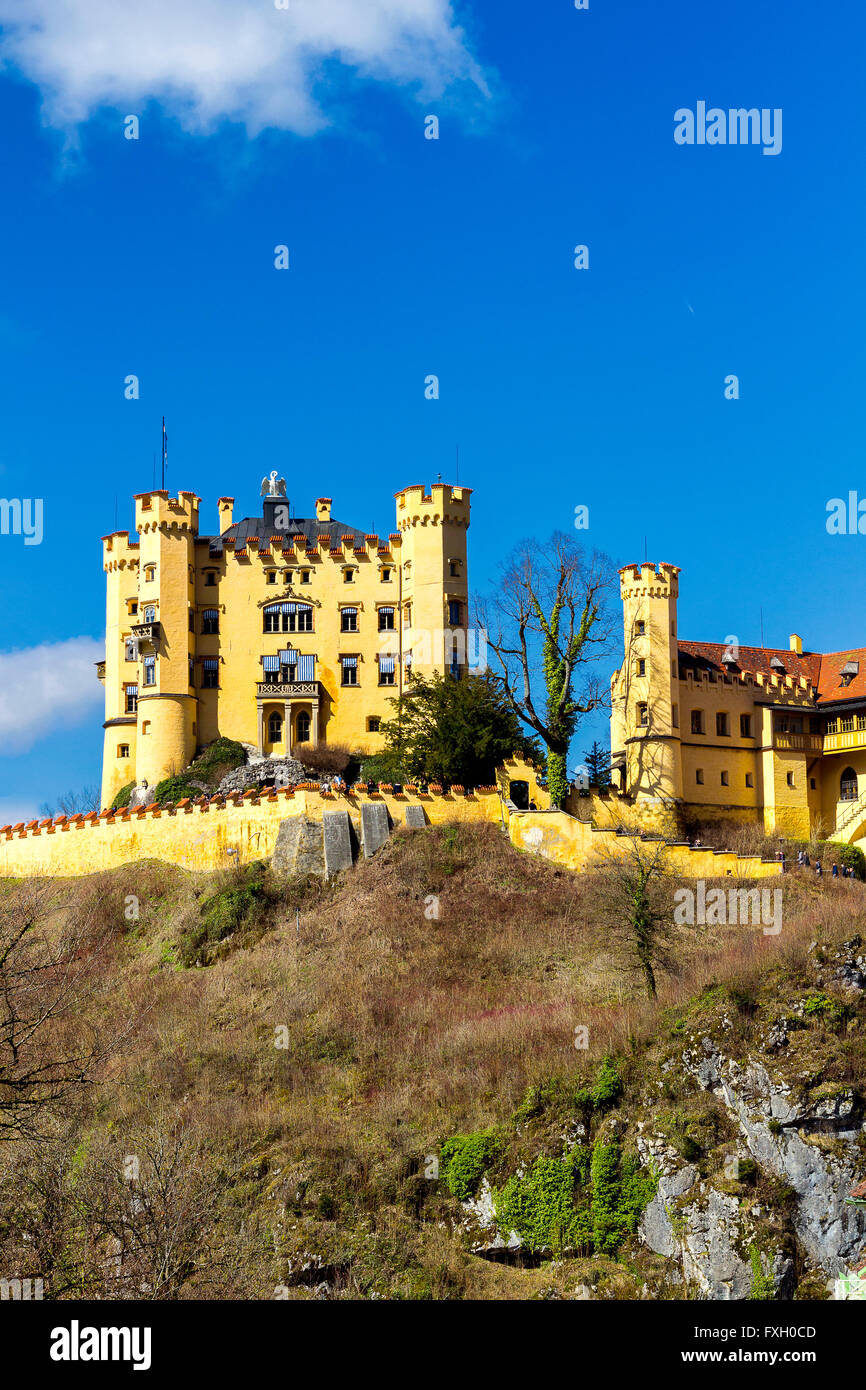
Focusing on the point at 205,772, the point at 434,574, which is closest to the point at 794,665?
the point at 434,574

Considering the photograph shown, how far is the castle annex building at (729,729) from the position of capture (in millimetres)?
66625

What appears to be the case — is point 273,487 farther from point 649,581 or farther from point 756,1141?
point 756,1141

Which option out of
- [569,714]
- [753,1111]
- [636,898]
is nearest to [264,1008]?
[636,898]

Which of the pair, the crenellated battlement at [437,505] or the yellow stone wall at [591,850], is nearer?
the yellow stone wall at [591,850]

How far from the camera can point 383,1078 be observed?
44219 millimetres

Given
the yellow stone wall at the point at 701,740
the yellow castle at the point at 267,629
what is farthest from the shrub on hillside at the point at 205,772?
the yellow stone wall at the point at 701,740

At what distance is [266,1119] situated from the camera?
1670 inches

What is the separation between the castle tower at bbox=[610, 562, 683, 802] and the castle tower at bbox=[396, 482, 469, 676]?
7.06 m

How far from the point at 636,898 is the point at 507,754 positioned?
1313cm

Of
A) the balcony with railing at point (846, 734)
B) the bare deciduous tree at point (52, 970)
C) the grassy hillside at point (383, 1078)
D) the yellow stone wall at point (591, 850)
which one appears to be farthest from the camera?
the balcony with railing at point (846, 734)

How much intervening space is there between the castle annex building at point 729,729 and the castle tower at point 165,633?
1896 centimetres

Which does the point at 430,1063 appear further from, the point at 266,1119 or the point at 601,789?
the point at 601,789

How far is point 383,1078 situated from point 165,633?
31.4m

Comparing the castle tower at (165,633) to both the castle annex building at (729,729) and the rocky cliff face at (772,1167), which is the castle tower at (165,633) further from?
the rocky cliff face at (772,1167)
